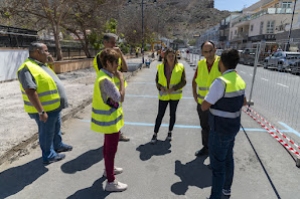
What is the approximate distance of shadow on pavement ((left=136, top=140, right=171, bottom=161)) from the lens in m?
3.82

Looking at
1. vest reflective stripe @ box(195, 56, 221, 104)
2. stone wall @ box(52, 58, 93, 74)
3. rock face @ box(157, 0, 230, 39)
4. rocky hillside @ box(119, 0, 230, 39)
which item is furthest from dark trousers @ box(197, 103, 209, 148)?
rock face @ box(157, 0, 230, 39)

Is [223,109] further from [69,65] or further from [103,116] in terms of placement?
[69,65]

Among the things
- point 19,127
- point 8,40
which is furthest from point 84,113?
point 8,40

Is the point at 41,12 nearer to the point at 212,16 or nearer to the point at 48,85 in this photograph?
the point at 48,85

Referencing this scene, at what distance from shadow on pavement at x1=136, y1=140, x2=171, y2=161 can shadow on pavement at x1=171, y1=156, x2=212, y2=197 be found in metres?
0.42

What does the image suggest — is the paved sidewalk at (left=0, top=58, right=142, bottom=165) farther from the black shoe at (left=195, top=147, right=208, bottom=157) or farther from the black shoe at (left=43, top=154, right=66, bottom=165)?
the black shoe at (left=195, top=147, right=208, bottom=157)

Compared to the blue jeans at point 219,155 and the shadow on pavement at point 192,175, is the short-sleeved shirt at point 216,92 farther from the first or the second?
the shadow on pavement at point 192,175

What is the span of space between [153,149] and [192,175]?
99 cm

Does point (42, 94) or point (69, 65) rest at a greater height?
point (42, 94)

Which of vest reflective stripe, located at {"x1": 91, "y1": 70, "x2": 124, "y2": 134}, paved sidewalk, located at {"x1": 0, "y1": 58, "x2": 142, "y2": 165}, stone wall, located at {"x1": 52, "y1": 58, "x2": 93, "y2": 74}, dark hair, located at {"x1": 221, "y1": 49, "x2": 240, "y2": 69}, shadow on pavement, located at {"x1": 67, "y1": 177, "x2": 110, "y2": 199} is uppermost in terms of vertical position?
dark hair, located at {"x1": 221, "y1": 49, "x2": 240, "y2": 69}

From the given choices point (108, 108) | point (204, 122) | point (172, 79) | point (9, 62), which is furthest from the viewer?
point (9, 62)

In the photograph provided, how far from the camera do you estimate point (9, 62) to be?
10547 millimetres

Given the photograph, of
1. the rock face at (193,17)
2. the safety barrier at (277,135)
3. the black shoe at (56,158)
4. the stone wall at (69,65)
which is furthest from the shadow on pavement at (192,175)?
the rock face at (193,17)

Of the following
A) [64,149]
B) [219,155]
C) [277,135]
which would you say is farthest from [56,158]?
[277,135]
